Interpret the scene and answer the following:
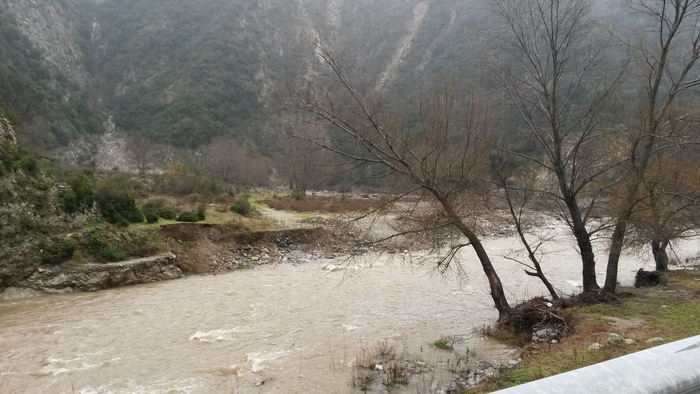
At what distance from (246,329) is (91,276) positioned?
807cm

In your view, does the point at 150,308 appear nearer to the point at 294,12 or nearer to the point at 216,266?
the point at 216,266

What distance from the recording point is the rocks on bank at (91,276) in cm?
1434

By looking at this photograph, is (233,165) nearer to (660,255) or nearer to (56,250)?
(56,250)

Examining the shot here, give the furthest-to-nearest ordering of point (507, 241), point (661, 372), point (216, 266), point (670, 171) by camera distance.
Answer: point (507, 241) → point (216, 266) → point (670, 171) → point (661, 372)

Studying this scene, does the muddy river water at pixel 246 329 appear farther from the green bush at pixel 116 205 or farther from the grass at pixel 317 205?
the grass at pixel 317 205

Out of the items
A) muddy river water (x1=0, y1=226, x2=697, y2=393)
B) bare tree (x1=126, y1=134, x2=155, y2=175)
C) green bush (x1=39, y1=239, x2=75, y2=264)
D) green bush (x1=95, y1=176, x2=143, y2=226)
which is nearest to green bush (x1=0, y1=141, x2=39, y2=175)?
green bush (x1=95, y1=176, x2=143, y2=226)

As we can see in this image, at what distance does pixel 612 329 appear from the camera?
7754 millimetres

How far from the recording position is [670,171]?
44.6ft

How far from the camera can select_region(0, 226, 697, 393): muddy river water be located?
753 centimetres

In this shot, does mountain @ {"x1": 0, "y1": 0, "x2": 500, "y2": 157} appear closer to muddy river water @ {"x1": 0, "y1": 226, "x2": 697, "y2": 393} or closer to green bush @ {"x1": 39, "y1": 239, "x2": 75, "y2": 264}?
green bush @ {"x1": 39, "y1": 239, "x2": 75, "y2": 264}

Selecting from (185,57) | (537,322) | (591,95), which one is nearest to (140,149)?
(185,57)

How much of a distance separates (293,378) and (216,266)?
11994 mm

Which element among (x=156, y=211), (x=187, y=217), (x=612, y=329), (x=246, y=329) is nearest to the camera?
(x=612, y=329)

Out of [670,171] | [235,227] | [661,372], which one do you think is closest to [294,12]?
[235,227]
